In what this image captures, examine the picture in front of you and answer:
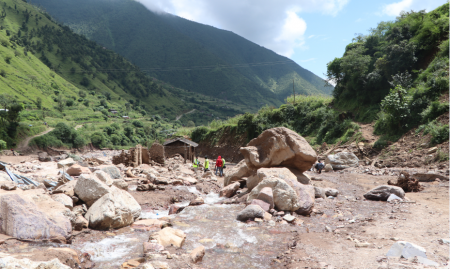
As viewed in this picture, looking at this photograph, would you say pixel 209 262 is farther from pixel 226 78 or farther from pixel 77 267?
pixel 226 78

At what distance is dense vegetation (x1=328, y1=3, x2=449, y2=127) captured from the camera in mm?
18828

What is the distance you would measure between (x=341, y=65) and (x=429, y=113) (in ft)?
46.1

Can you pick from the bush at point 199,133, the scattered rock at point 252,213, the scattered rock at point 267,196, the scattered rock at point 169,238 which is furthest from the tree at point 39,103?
the scattered rock at point 169,238

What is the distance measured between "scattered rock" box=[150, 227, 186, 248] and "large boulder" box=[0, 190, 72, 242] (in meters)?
1.76

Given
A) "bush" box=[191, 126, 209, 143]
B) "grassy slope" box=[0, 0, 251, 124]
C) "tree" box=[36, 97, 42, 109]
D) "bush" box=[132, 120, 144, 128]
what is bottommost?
"bush" box=[191, 126, 209, 143]

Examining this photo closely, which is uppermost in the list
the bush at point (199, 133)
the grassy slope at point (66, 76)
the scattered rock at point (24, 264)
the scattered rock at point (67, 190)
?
the grassy slope at point (66, 76)

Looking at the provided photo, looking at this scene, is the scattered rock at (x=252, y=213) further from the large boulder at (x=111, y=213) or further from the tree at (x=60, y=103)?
the tree at (x=60, y=103)

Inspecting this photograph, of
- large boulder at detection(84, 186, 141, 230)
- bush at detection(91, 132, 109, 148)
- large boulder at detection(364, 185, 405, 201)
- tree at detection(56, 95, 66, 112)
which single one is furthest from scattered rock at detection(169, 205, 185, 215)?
tree at detection(56, 95, 66, 112)

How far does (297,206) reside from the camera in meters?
7.62

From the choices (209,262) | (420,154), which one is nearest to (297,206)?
(209,262)

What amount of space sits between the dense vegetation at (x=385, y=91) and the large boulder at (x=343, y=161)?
8.37 feet

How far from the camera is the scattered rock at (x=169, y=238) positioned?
5.15 metres

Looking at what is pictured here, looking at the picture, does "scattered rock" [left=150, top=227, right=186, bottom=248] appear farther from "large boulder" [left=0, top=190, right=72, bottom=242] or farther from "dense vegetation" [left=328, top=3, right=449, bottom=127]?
"dense vegetation" [left=328, top=3, right=449, bottom=127]

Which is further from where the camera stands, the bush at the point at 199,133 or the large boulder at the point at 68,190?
the bush at the point at 199,133
